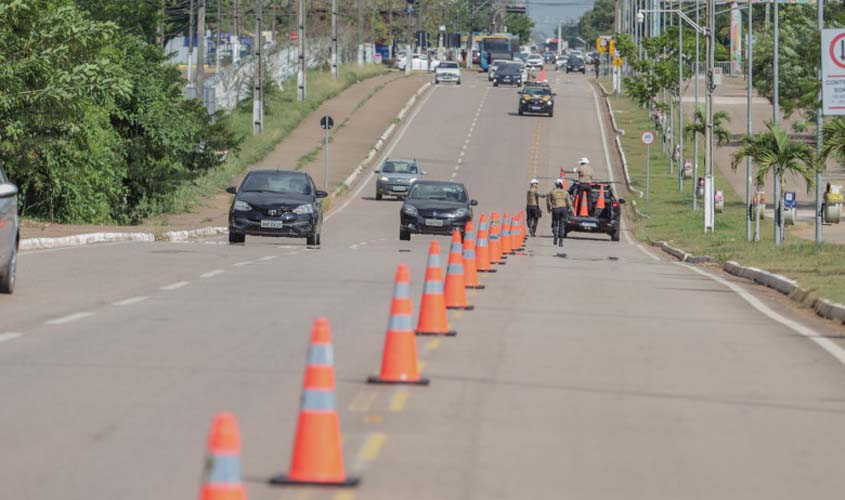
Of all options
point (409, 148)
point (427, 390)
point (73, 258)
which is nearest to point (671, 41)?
point (409, 148)

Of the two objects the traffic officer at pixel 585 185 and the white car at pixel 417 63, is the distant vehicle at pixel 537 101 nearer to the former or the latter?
the white car at pixel 417 63

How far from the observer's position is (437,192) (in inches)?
1674

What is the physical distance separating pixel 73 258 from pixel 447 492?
18378 millimetres

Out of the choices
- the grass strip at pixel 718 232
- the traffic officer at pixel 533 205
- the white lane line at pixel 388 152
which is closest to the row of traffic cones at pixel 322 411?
the grass strip at pixel 718 232

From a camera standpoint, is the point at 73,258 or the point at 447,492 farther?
the point at 73,258

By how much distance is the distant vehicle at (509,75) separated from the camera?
120 m

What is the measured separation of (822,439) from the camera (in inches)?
422

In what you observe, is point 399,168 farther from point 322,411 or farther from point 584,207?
point 322,411

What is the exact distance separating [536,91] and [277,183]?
6220 centimetres

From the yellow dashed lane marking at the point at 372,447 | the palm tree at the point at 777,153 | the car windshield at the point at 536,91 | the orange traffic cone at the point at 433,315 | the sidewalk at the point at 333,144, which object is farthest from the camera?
the car windshield at the point at 536,91

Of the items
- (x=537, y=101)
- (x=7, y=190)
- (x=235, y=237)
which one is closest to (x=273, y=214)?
(x=235, y=237)

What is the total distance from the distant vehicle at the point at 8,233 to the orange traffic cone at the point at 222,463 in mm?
12391

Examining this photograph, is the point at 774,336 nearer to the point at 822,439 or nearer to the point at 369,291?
the point at 369,291

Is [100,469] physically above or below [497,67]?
below
